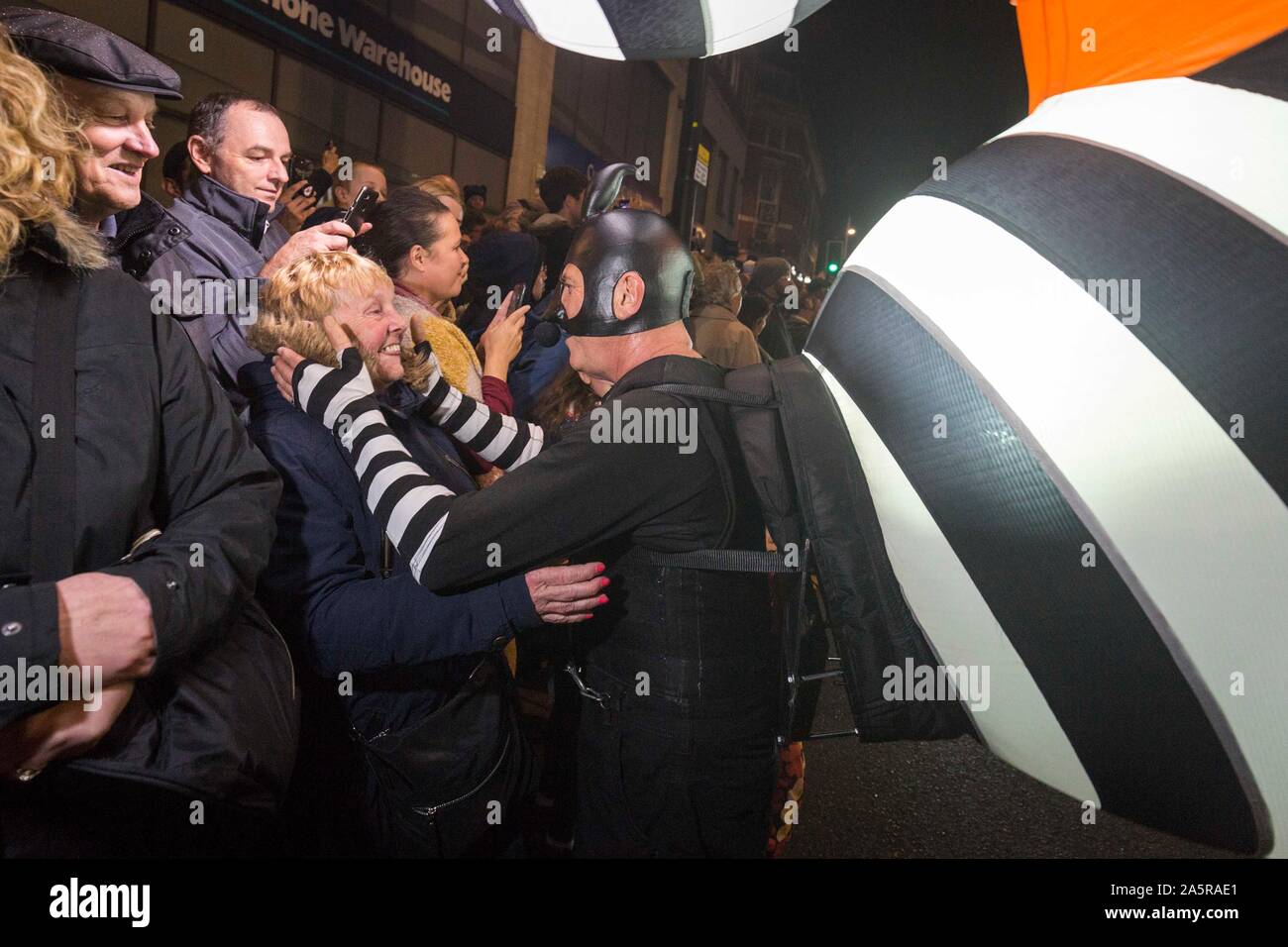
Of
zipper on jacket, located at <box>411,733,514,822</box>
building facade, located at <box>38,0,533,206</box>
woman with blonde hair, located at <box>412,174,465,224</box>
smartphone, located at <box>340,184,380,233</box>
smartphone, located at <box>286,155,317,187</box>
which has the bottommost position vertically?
zipper on jacket, located at <box>411,733,514,822</box>

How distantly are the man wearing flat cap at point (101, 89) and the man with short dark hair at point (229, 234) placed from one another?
0.54m

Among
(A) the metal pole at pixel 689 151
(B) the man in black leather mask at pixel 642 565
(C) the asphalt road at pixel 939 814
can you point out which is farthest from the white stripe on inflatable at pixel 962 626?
(A) the metal pole at pixel 689 151

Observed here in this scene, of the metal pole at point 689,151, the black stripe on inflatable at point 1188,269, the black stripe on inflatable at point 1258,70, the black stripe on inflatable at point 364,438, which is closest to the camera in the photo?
the black stripe on inflatable at point 1188,269

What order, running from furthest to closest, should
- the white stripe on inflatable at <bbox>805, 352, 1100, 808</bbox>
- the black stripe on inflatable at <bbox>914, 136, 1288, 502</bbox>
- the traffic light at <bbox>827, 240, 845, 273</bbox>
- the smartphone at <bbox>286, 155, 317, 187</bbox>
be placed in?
1. the traffic light at <bbox>827, 240, 845, 273</bbox>
2. the smartphone at <bbox>286, 155, 317, 187</bbox>
3. the white stripe on inflatable at <bbox>805, 352, 1100, 808</bbox>
4. the black stripe on inflatable at <bbox>914, 136, 1288, 502</bbox>

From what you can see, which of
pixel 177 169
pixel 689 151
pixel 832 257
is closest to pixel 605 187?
pixel 177 169

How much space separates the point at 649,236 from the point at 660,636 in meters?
1.15

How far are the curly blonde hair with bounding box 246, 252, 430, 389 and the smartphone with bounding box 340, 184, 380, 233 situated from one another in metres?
1.17

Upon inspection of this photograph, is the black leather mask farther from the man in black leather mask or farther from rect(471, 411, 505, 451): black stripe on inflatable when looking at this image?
rect(471, 411, 505, 451): black stripe on inflatable

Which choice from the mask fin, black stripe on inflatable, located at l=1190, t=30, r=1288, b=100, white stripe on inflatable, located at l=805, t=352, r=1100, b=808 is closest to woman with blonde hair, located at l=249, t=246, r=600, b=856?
white stripe on inflatable, located at l=805, t=352, r=1100, b=808

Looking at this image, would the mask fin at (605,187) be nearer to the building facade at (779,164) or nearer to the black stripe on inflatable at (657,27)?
the black stripe on inflatable at (657,27)

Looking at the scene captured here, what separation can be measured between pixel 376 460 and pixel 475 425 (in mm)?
825

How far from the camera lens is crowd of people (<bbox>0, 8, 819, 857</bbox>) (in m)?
1.34

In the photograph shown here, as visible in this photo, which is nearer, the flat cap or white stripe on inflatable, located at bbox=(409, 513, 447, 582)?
the flat cap

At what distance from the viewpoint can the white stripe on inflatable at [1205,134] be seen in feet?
4.72
